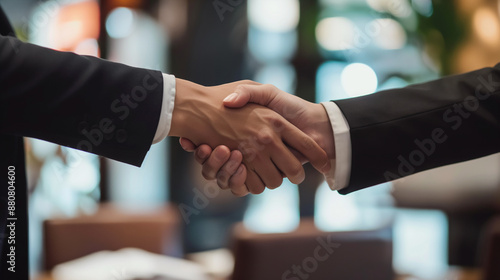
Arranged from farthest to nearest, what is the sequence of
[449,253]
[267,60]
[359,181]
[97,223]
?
[267,60]
[449,253]
[97,223]
[359,181]

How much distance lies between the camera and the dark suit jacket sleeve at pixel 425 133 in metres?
1.56

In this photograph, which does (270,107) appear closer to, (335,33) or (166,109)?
(166,109)

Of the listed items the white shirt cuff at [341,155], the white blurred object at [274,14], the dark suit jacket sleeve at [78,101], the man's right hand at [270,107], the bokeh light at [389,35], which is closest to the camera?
the dark suit jacket sleeve at [78,101]

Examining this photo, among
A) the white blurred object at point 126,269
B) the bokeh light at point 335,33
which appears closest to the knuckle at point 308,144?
the white blurred object at point 126,269

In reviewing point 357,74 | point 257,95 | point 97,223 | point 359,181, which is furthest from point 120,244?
point 357,74

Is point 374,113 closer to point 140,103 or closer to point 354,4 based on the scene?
point 140,103

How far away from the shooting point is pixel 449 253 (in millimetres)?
4801

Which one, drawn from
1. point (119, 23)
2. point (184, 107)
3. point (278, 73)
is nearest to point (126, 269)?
point (184, 107)

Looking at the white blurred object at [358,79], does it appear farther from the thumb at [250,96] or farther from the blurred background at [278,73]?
the thumb at [250,96]

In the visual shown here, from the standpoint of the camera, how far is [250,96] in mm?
1716

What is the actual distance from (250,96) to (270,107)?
0.10 meters

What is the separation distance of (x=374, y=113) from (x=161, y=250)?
4.82 ft

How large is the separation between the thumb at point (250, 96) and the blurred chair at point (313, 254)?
423 mm

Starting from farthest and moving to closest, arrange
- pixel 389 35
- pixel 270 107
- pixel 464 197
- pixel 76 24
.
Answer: pixel 389 35, pixel 464 197, pixel 76 24, pixel 270 107
